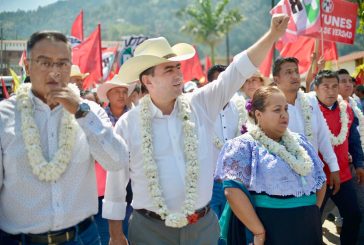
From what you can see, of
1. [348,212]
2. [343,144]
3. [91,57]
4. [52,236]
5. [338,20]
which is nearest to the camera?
[52,236]

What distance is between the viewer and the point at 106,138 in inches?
106

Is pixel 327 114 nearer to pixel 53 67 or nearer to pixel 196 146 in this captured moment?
A: pixel 196 146

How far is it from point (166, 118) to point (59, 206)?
1.11 m

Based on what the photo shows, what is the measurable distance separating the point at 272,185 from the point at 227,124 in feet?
5.60

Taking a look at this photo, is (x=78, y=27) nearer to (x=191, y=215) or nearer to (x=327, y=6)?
(x=327, y=6)

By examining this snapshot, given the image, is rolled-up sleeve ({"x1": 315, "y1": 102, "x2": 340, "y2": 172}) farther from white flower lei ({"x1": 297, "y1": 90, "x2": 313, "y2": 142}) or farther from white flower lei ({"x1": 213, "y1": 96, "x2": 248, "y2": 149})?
white flower lei ({"x1": 213, "y1": 96, "x2": 248, "y2": 149})

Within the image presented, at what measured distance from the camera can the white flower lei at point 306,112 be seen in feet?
15.7

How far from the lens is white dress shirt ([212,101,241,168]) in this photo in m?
5.05

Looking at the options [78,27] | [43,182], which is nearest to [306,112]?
[43,182]

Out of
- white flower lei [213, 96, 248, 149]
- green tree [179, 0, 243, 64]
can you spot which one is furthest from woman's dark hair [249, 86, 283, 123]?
green tree [179, 0, 243, 64]

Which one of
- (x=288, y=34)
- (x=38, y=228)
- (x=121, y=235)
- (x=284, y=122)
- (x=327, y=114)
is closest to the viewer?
(x=38, y=228)

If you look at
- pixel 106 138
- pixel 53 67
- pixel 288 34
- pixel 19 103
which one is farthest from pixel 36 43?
pixel 288 34

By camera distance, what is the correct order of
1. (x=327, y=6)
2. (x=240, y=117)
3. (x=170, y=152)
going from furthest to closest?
(x=327, y=6), (x=240, y=117), (x=170, y=152)

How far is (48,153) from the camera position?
110 inches
